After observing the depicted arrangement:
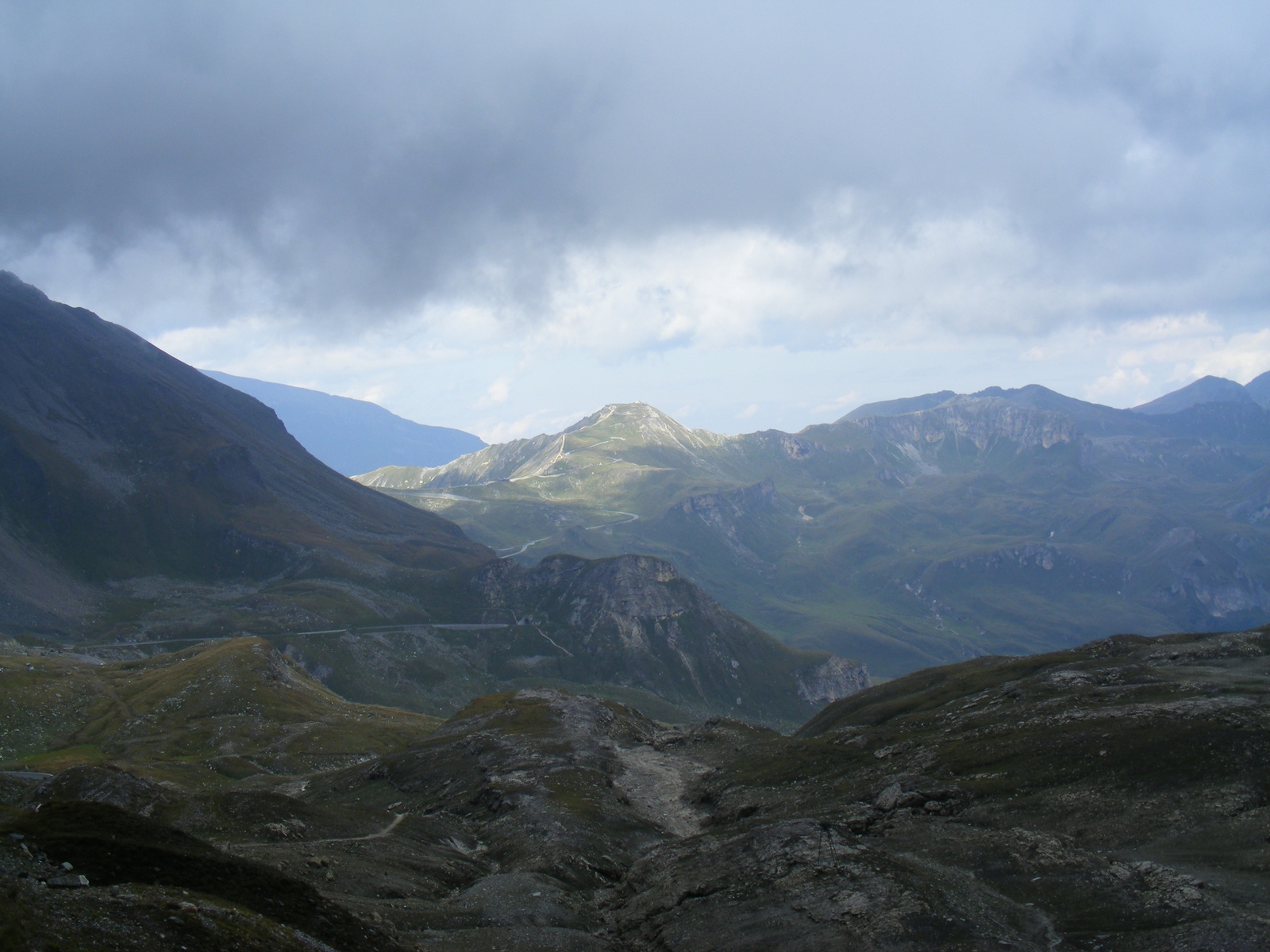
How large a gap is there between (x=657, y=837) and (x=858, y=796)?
24142 millimetres

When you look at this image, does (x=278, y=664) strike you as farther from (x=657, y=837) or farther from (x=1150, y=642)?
(x=1150, y=642)

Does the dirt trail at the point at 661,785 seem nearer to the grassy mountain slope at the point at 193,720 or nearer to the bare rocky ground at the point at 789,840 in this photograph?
the bare rocky ground at the point at 789,840

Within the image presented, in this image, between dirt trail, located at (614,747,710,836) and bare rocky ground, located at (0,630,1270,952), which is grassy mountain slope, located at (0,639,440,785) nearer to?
bare rocky ground, located at (0,630,1270,952)

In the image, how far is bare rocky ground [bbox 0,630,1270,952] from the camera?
43875 mm

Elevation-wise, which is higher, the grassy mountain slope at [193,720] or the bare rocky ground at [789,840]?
the bare rocky ground at [789,840]

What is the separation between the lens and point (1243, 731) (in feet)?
216

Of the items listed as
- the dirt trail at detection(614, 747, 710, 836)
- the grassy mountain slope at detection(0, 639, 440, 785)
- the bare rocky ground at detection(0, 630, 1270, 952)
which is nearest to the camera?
the bare rocky ground at detection(0, 630, 1270, 952)

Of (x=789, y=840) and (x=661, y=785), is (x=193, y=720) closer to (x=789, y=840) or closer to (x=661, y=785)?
(x=661, y=785)

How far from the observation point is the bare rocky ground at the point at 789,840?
4388 centimetres

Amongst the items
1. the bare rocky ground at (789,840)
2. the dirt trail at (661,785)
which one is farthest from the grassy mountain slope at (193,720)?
the dirt trail at (661,785)

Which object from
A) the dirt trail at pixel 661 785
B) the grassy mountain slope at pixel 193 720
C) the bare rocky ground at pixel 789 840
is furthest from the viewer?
the grassy mountain slope at pixel 193 720

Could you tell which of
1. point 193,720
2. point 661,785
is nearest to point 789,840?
point 661,785

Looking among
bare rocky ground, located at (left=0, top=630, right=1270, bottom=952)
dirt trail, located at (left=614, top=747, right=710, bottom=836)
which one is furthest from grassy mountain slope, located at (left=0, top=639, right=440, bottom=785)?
dirt trail, located at (left=614, top=747, right=710, bottom=836)

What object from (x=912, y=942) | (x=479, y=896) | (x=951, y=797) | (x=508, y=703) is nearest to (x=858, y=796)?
(x=951, y=797)
